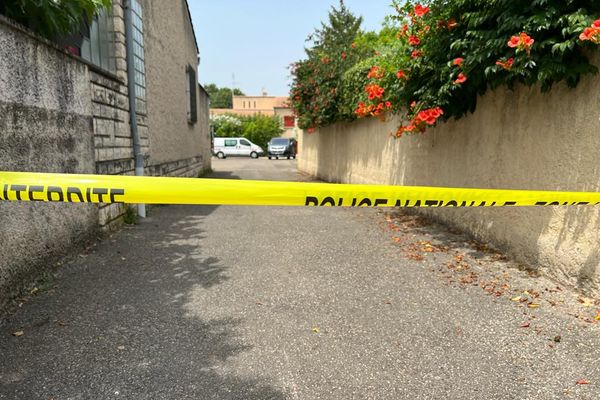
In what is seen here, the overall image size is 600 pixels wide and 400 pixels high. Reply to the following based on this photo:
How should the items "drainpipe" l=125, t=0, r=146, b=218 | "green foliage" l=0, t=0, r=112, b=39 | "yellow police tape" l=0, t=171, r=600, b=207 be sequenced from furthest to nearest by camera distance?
"drainpipe" l=125, t=0, r=146, b=218
"green foliage" l=0, t=0, r=112, b=39
"yellow police tape" l=0, t=171, r=600, b=207

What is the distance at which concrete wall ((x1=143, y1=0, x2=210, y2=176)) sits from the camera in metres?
7.47

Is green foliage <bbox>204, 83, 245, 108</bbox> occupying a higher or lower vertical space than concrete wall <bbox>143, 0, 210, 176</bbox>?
higher

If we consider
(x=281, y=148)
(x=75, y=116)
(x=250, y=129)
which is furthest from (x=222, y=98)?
(x=75, y=116)

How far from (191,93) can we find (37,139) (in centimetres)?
929

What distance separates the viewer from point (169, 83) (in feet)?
29.1

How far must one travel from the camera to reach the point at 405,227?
19.9 feet

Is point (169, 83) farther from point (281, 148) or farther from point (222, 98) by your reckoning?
point (222, 98)

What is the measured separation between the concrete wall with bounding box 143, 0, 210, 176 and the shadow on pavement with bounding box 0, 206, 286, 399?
423cm

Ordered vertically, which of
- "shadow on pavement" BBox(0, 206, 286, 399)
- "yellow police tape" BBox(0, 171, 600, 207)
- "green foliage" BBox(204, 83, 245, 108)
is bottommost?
"shadow on pavement" BBox(0, 206, 286, 399)

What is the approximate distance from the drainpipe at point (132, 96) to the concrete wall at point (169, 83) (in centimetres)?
Answer: 96

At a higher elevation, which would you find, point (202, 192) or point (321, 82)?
point (321, 82)

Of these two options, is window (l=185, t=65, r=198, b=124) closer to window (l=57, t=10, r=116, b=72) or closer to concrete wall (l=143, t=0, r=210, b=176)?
concrete wall (l=143, t=0, r=210, b=176)

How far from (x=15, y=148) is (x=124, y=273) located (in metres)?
1.47

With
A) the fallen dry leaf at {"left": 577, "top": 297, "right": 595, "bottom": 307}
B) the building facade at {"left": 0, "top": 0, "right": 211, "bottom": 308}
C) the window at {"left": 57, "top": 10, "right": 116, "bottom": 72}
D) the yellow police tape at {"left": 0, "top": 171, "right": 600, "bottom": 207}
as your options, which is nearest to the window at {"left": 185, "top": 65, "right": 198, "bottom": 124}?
the building facade at {"left": 0, "top": 0, "right": 211, "bottom": 308}
